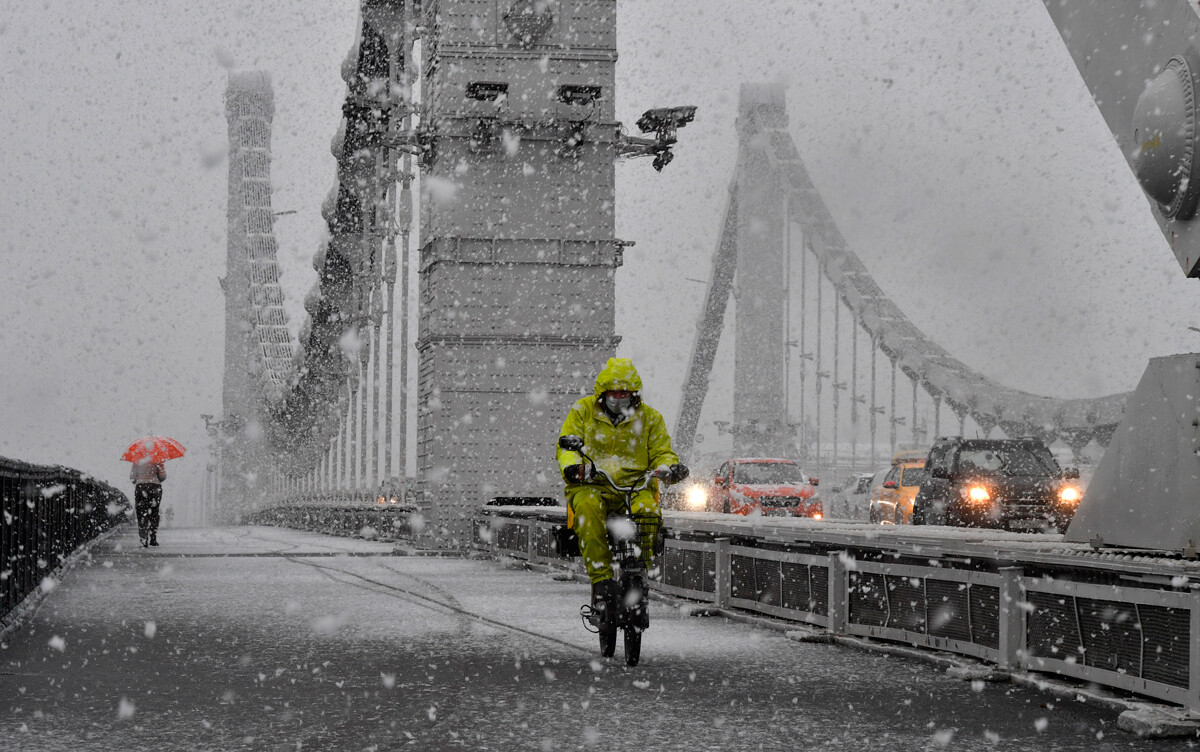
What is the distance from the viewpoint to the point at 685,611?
12.5 meters

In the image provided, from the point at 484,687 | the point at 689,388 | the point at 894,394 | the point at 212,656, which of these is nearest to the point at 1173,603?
the point at 484,687

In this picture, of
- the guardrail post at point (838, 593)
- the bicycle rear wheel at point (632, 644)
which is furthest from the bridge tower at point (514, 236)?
the bicycle rear wheel at point (632, 644)

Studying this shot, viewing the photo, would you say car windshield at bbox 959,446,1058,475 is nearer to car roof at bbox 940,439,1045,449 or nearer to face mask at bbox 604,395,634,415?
car roof at bbox 940,439,1045,449

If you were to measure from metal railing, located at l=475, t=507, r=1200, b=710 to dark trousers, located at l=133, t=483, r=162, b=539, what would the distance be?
14.4m

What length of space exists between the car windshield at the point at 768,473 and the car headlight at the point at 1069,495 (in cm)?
1355

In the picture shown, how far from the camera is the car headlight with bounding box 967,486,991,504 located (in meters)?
20.4

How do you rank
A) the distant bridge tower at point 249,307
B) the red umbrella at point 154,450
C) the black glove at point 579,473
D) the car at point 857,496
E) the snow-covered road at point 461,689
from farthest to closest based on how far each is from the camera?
the distant bridge tower at point 249,307 → the car at point 857,496 → the red umbrella at point 154,450 → the black glove at point 579,473 → the snow-covered road at point 461,689

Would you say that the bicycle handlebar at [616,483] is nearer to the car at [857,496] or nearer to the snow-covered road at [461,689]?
the snow-covered road at [461,689]

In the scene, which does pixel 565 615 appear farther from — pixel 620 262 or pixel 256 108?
pixel 256 108

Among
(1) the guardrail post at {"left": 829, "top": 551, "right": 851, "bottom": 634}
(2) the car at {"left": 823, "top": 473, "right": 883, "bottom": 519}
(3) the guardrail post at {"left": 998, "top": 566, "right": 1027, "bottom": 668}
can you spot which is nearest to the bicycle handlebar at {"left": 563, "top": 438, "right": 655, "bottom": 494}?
(3) the guardrail post at {"left": 998, "top": 566, "right": 1027, "bottom": 668}

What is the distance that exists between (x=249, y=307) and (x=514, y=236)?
271 ft

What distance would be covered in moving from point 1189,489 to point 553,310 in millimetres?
19073

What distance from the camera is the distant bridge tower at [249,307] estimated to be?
3696 inches

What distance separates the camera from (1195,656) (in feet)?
21.1
